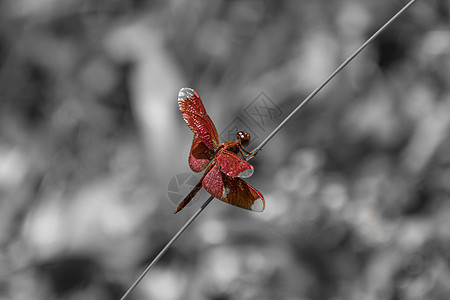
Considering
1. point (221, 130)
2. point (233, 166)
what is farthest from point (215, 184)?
point (221, 130)

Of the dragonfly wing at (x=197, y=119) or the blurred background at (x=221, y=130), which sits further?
the blurred background at (x=221, y=130)

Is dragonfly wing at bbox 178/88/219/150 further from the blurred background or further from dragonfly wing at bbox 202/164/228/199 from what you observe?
the blurred background

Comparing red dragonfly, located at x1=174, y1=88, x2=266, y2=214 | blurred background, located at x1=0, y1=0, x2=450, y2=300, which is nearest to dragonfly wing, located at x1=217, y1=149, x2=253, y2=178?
red dragonfly, located at x1=174, y1=88, x2=266, y2=214

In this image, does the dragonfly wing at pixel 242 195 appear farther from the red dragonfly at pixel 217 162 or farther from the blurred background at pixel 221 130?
the blurred background at pixel 221 130

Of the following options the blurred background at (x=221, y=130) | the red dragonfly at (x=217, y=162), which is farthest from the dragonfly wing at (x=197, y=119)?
the blurred background at (x=221, y=130)

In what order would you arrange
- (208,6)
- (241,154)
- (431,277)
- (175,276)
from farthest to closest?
1. (208,6)
2. (175,276)
3. (431,277)
4. (241,154)

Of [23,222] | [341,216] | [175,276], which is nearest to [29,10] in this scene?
[23,222]

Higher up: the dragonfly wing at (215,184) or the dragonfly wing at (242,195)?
the dragonfly wing at (215,184)

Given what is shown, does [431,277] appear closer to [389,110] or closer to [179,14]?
[389,110]
